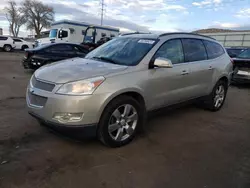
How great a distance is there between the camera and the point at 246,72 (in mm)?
9055

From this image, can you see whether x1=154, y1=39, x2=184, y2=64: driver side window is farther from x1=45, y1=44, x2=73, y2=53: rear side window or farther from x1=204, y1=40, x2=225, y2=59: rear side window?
x1=45, y1=44, x2=73, y2=53: rear side window

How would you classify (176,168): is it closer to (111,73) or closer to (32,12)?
(111,73)

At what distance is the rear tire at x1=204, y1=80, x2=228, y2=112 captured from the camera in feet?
18.2

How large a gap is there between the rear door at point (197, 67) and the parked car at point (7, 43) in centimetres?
2523

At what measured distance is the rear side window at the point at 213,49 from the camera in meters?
5.41

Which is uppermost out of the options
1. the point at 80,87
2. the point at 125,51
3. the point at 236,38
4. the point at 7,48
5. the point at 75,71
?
the point at 236,38

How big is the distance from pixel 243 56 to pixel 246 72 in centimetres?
133

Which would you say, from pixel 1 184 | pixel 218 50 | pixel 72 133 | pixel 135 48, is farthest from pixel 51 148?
pixel 218 50

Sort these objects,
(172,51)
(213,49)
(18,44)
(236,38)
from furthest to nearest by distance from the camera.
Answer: (236,38) → (18,44) → (213,49) → (172,51)

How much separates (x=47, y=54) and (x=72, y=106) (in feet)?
28.5

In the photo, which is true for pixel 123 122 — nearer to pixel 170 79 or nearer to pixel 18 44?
pixel 170 79

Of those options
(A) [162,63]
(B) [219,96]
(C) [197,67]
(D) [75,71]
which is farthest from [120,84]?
(B) [219,96]

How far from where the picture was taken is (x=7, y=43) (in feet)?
84.3

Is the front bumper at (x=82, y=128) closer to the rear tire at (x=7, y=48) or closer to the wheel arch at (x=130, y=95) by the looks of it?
the wheel arch at (x=130, y=95)
